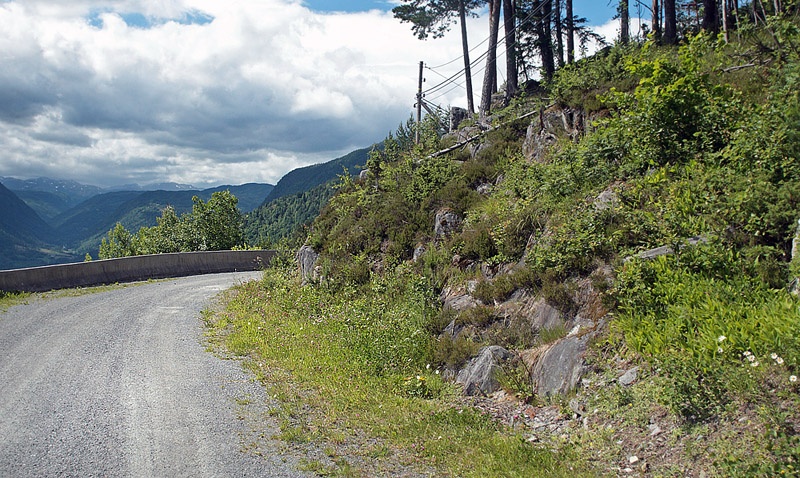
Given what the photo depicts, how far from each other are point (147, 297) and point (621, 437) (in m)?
14.9

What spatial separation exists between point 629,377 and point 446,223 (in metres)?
7.12

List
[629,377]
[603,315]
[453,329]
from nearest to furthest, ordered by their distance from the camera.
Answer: [629,377] < [603,315] < [453,329]

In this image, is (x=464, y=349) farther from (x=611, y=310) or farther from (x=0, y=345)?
(x=0, y=345)

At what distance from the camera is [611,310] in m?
6.05

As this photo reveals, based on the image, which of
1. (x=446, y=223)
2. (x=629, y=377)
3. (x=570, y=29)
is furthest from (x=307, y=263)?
(x=570, y=29)

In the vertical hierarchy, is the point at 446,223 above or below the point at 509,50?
below

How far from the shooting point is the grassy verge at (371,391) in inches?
187

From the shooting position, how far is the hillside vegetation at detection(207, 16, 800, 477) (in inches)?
169

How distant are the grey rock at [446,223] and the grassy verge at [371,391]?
1.69 m

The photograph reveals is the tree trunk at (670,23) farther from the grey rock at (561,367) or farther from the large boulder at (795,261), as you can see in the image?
the grey rock at (561,367)

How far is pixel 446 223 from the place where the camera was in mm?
11805

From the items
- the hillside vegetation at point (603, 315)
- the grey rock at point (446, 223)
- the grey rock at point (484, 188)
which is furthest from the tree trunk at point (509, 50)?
the grey rock at point (446, 223)

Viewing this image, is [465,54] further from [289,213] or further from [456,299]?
[289,213]

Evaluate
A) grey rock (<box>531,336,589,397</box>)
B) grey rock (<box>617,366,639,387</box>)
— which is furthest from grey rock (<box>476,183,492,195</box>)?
grey rock (<box>617,366,639,387</box>)
